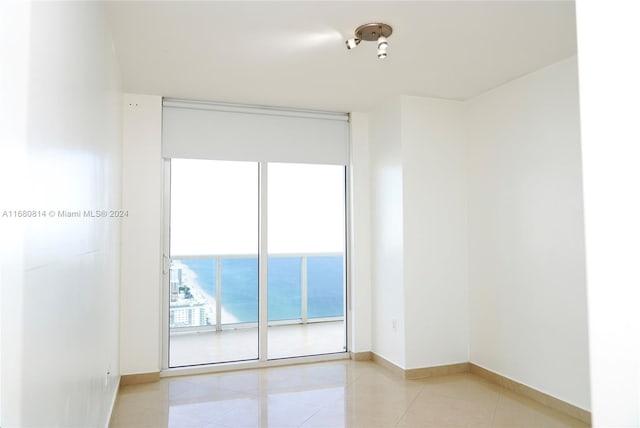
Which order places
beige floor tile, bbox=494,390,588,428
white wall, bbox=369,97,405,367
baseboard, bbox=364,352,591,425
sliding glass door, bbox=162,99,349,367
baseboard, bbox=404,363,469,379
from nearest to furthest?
beige floor tile, bbox=494,390,588,428
baseboard, bbox=364,352,591,425
baseboard, bbox=404,363,469,379
white wall, bbox=369,97,405,367
sliding glass door, bbox=162,99,349,367

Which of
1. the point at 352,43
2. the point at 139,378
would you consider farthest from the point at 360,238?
the point at 139,378

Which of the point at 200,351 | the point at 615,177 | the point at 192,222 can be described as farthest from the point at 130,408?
the point at 615,177

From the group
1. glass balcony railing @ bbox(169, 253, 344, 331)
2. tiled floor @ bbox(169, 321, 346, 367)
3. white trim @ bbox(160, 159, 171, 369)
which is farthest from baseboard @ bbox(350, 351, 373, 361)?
white trim @ bbox(160, 159, 171, 369)

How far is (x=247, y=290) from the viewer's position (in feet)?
14.4

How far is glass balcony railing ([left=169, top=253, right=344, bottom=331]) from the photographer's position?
421cm

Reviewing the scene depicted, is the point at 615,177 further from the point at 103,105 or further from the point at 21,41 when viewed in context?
the point at 103,105

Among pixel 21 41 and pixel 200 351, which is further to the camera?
pixel 200 351

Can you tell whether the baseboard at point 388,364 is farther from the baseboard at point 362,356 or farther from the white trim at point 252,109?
the white trim at point 252,109

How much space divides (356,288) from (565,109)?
2.45 metres

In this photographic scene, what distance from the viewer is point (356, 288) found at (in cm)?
439

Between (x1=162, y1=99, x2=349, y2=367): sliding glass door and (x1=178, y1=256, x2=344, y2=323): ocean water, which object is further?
(x1=178, y1=256, x2=344, y2=323): ocean water

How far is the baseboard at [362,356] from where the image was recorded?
4332mm

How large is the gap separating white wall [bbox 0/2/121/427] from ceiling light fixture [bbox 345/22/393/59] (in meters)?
1.43

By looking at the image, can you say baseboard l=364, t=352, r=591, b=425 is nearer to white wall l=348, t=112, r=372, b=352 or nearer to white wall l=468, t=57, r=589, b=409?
white wall l=468, t=57, r=589, b=409
